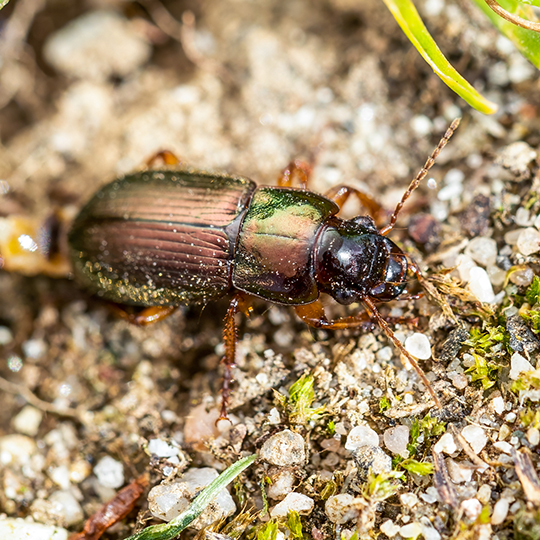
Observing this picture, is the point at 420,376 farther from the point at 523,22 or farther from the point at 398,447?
the point at 523,22

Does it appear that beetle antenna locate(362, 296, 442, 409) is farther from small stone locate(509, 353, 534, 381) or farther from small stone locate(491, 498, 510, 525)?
small stone locate(491, 498, 510, 525)

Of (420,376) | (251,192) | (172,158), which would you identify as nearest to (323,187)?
(251,192)

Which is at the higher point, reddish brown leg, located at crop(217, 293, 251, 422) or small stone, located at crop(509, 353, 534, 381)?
small stone, located at crop(509, 353, 534, 381)

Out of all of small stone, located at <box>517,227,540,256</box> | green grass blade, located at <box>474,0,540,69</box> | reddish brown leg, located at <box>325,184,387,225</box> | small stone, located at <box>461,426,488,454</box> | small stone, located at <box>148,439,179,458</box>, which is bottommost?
small stone, located at <box>148,439,179,458</box>

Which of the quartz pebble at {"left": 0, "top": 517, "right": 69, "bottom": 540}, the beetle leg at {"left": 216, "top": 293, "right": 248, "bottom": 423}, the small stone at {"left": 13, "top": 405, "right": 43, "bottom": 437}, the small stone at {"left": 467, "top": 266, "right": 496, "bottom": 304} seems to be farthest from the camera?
the small stone at {"left": 13, "top": 405, "right": 43, "bottom": 437}

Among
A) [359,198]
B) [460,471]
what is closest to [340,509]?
[460,471]

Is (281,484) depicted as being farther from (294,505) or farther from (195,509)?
(195,509)

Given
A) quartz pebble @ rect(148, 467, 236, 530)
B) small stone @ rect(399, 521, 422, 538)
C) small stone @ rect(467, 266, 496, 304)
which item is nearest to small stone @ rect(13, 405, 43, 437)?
quartz pebble @ rect(148, 467, 236, 530)
